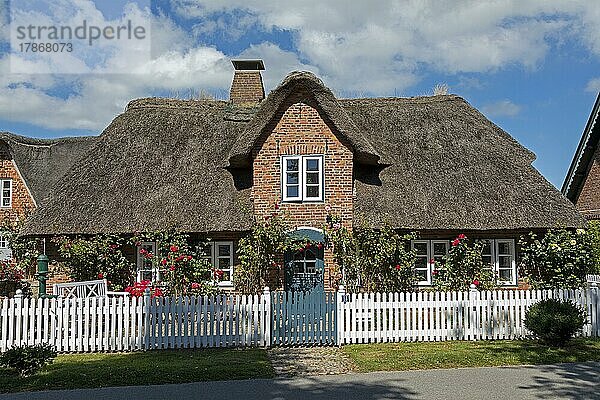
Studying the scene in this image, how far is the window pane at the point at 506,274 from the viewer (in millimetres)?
19375

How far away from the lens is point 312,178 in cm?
1870

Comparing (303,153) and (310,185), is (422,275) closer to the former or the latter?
(310,185)

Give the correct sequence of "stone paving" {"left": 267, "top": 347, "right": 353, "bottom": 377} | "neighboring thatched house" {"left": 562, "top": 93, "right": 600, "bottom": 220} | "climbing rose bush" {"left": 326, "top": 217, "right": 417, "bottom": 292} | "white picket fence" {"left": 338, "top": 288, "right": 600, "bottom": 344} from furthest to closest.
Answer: "neighboring thatched house" {"left": 562, "top": 93, "right": 600, "bottom": 220} < "climbing rose bush" {"left": 326, "top": 217, "right": 417, "bottom": 292} < "white picket fence" {"left": 338, "top": 288, "right": 600, "bottom": 344} < "stone paving" {"left": 267, "top": 347, "right": 353, "bottom": 377}

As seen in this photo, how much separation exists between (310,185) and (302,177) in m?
0.34

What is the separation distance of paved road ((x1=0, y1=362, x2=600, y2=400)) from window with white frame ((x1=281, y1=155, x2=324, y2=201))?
8.58 m

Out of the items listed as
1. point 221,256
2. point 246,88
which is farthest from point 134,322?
point 246,88

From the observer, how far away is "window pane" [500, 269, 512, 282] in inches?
763

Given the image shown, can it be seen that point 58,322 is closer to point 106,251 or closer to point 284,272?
point 106,251

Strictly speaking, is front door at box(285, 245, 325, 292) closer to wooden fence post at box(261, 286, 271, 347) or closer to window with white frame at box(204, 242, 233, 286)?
window with white frame at box(204, 242, 233, 286)

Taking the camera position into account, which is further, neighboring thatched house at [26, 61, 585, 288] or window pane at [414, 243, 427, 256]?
window pane at [414, 243, 427, 256]

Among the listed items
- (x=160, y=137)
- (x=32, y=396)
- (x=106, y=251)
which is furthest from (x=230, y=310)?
(x=160, y=137)

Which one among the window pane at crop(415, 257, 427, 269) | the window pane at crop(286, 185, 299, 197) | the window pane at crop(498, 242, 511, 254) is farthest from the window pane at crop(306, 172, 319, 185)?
the window pane at crop(498, 242, 511, 254)

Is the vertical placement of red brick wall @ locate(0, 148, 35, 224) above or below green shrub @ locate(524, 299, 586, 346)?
above

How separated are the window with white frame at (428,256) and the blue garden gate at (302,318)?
6.48 meters
